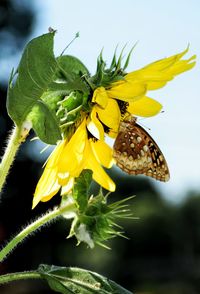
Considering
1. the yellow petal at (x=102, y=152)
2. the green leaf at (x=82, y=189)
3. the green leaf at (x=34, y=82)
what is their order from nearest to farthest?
the green leaf at (x=34, y=82) → the green leaf at (x=82, y=189) → the yellow petal at (x=102, y=152)

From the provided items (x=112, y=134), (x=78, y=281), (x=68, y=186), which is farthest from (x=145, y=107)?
(x=78, y=281)

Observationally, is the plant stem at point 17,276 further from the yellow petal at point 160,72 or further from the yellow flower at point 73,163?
the yellow petal at point 160,72

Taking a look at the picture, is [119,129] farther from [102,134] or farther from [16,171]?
[16,171]

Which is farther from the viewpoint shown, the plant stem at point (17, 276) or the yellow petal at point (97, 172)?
the yellow petal at point (97, 172)

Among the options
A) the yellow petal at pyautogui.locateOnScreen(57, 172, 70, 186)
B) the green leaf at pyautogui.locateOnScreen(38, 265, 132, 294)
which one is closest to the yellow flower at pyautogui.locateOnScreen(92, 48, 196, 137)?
the yellow petal at pyautogui.locateOnScreen(57, 172, 70, 186)

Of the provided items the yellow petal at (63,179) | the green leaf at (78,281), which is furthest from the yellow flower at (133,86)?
the green leaf at (78,281)

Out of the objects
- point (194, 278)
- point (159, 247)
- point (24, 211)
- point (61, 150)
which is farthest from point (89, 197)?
point (159, 247)
